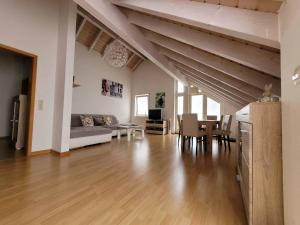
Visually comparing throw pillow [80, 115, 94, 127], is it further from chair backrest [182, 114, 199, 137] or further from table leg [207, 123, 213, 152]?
table leg [207, 123, 213, 152]

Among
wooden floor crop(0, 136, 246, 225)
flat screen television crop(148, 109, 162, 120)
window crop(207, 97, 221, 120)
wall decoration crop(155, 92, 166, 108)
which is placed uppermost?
wall decoration crop(155, 92, 166, 108)

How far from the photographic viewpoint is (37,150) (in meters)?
3.27

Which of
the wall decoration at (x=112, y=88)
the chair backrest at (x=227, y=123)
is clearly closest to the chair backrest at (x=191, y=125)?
the chair backrest at (x=227, y=123)

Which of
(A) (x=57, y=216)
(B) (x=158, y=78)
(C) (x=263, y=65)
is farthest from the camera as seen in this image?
(B) (x=158, y=78)

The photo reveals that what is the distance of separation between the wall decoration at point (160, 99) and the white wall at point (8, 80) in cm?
573

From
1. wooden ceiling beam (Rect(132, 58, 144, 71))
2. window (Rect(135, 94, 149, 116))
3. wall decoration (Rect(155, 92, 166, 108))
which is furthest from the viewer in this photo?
wooden ceiling beam (Rect(132, 58, 144, 71))

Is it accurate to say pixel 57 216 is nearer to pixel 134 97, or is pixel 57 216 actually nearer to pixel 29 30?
pixel 29 30

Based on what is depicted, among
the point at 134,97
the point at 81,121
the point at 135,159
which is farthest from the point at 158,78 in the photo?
the point at 135,159

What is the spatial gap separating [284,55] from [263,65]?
1.00 metres

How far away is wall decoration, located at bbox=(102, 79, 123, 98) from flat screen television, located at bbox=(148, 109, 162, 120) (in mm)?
1878

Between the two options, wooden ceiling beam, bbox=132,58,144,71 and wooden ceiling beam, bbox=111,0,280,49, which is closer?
wooden ceiling beam, bbox=111,0,280,49

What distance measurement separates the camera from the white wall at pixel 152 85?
322 inches

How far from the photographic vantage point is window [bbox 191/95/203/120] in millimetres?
7588

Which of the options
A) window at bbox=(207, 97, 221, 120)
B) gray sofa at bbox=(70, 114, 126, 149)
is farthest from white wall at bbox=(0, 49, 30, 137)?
window at bbox=(207, 97, 221, 120)
